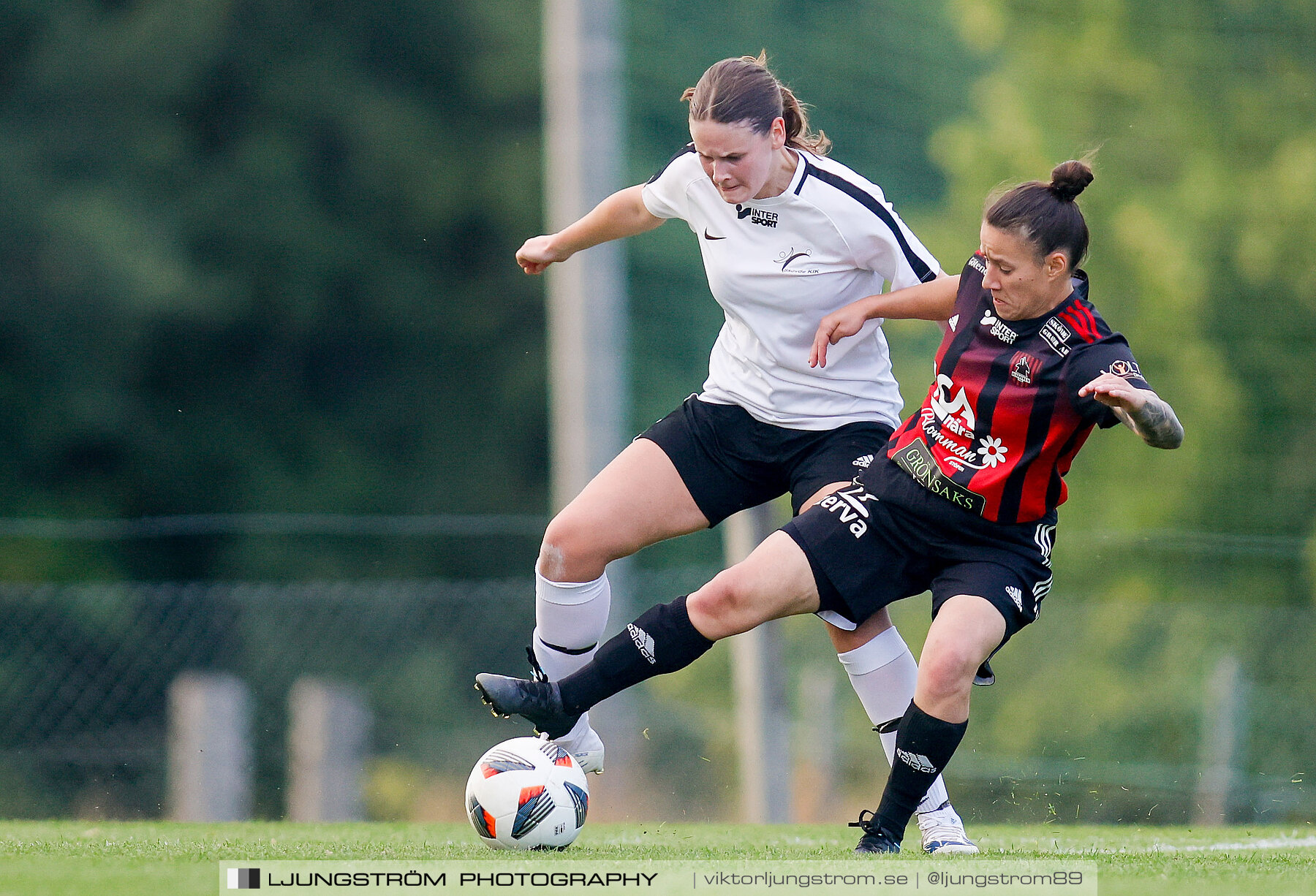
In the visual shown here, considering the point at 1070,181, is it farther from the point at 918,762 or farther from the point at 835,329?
the point at 918,762

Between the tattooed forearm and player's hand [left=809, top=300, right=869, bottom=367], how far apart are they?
803 millimetres

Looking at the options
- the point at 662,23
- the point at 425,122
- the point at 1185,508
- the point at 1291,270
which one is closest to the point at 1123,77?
the point at 1291,270

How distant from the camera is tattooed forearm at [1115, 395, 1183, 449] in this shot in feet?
12.4

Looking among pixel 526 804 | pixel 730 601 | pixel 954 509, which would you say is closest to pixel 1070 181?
pixel 954 509

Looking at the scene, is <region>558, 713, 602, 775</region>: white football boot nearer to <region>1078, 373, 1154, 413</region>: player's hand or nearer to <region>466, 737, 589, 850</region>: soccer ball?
<region>466, 737, 589, 850</region>: soccer ball

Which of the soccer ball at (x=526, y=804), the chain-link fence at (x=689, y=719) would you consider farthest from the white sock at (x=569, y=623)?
the chain-link fence at (x=689, y=719)

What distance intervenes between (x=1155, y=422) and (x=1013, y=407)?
1.39 feet


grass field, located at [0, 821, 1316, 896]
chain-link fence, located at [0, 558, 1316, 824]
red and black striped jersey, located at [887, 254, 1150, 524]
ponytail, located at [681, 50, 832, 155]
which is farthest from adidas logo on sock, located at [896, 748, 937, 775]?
chain-link fence, located at [0, 558, 1316, 824]

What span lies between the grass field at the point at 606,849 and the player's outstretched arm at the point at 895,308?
136 cm

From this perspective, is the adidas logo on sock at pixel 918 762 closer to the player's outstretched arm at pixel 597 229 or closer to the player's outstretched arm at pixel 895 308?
the player's outstretched arm at pixel 895 308

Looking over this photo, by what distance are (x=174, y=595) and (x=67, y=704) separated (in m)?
0.96

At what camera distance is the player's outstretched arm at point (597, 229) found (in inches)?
192

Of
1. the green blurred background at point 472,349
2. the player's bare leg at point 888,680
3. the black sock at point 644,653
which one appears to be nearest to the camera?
the black sock at point 644,653

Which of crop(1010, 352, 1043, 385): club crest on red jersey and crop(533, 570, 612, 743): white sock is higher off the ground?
crop(1010, 352, 1043, 385): club crest on red jersey
